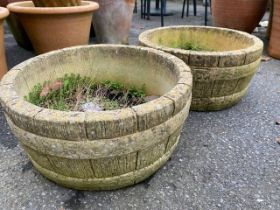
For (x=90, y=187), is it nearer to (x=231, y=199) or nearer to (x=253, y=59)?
(x=231, y=199)

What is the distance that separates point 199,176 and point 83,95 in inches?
40.7

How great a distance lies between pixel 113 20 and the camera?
3295 millimetres

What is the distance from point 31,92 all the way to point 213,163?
126 centimetres

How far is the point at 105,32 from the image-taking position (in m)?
3.40

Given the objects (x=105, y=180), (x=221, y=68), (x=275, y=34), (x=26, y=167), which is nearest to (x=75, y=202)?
(x=105, y=180)

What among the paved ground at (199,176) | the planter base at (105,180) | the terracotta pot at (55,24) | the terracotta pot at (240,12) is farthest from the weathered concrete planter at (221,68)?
the terracotta pot at (240,12)

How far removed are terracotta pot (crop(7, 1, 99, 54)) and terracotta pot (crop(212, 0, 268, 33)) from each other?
225 cm

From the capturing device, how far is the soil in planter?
195 cm

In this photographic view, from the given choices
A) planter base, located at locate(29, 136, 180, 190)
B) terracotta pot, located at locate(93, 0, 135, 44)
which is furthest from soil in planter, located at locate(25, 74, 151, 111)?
terracotta pot, located at locate(93, 0, 135, 44)

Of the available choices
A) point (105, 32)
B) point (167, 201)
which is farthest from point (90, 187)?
point (105, 32)

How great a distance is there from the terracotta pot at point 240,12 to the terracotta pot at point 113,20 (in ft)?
5.08

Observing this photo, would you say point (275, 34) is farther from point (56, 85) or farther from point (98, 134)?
point (98, 134)

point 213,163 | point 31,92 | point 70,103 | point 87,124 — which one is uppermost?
point 87,124

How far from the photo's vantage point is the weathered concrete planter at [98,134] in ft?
4.04
